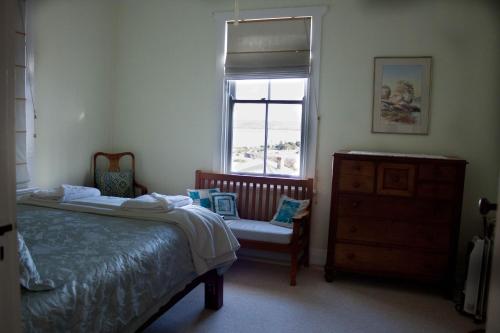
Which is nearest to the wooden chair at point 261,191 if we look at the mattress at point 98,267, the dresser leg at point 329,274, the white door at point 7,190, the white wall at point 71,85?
the dresser leg at point 329,274

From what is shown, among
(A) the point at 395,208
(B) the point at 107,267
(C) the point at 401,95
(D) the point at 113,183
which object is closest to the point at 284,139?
(C) the point at 401,95

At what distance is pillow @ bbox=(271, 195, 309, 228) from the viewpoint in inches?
147

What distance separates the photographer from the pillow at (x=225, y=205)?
13.0ft

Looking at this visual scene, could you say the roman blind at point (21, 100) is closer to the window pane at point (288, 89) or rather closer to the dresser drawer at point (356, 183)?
the window pane at point (288, 89)

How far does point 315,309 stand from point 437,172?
60.3 inches

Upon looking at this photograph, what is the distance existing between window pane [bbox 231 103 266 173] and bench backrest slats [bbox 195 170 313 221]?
0.67 ft

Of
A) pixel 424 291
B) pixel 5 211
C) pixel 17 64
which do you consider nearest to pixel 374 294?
pixel 424 291

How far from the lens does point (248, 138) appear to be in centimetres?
425

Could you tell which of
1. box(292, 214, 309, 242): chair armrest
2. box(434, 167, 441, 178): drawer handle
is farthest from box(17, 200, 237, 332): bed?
box(434, 167, 441, 178): drawer handle

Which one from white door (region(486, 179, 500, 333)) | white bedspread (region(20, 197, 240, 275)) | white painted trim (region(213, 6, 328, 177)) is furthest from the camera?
white painted trim (region(213, 6, 328, 177))

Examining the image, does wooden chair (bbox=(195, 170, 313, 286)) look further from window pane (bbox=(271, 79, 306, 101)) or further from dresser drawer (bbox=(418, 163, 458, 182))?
dresser drawer (bbox=(418, 163, 458, 182))

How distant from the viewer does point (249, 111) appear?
13.9 ft

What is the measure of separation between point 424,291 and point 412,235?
1.85 feet

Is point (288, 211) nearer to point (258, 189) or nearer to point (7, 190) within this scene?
point (258, 189)
